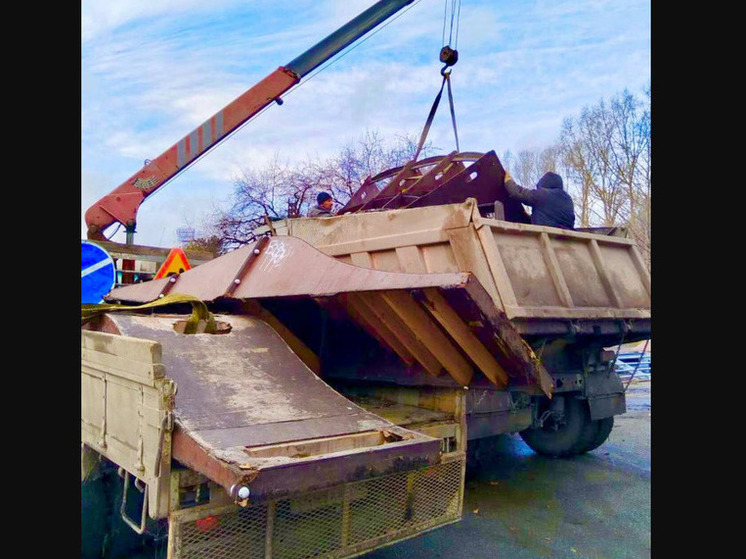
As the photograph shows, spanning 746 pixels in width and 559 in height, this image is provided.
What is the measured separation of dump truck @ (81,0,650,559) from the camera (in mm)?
2729

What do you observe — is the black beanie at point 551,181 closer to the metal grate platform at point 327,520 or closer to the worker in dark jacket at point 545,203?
the worker in dark jacket at point 545,203

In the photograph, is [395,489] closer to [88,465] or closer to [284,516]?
[284,516]

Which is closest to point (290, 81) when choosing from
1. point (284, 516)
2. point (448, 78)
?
point (448, 78)

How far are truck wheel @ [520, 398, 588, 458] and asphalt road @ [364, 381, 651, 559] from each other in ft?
0.37

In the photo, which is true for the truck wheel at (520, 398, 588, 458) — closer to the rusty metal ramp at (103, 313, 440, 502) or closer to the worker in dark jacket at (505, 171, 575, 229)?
the worker in dark jacket at (505, 171, 575, 229)

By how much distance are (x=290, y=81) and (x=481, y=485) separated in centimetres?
738

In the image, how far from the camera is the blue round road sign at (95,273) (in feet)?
17.0

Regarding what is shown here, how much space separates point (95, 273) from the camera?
17.1 ft

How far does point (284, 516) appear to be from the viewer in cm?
289

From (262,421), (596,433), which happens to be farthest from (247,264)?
(596,433)

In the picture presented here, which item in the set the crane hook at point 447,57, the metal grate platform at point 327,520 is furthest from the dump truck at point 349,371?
the crane hook at point 447,57

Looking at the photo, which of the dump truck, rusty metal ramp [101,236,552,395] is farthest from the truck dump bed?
rusty metal ramp [101,236,552,395]

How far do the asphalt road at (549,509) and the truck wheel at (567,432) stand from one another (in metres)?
0.11

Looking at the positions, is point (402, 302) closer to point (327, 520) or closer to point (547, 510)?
point (327, 520)
